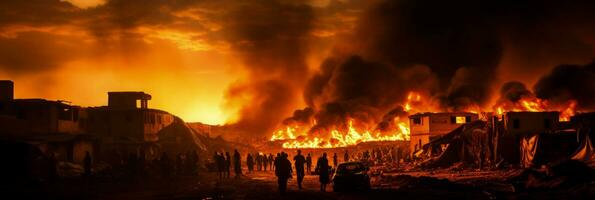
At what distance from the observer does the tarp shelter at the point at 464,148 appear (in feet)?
157

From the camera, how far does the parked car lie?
2880 centimetres

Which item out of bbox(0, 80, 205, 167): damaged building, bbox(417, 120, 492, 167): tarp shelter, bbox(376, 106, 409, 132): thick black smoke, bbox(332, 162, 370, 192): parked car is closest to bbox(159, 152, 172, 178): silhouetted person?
bbox(0, 80, 205, 167): damaged building

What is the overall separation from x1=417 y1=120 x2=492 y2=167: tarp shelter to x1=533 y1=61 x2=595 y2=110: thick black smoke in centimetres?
3686

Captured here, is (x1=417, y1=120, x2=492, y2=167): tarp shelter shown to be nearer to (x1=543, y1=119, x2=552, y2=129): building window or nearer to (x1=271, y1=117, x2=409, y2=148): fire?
(x1=543, y1=119, x2=552, y2=129): building window

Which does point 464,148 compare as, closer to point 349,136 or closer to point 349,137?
point 349,137

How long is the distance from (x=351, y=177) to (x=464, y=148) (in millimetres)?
25318

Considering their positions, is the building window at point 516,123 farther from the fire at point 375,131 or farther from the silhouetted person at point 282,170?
the silhouetted person at point 282,170

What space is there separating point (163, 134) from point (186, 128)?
3.00 m

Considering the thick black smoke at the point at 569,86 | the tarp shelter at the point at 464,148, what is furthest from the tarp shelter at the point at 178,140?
the thick black smoke at the point at 569,86

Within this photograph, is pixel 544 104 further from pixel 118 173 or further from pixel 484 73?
pixel 118 173

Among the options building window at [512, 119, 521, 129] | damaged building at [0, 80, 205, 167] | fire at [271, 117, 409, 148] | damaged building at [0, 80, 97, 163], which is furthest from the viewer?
fire at [271, 117, 409, 148]

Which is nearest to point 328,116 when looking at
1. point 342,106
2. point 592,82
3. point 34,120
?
point 342,106

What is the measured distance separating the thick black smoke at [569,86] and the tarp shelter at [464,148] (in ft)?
121

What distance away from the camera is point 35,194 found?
31109 millimetres
